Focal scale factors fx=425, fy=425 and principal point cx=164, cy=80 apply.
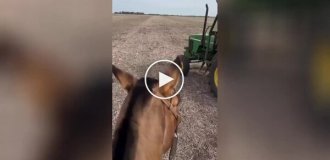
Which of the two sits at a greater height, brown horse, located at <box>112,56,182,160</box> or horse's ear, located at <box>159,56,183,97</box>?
horse's ear, located at <box>159,56,183,97</box>

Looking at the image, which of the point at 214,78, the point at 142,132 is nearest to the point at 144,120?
the point at 142,132

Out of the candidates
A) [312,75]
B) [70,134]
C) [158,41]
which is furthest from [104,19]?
[312,75]

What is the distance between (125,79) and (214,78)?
276 millimetres

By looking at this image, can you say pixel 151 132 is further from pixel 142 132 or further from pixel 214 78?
pixel 214 78

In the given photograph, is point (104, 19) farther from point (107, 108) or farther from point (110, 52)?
point (107, 108)

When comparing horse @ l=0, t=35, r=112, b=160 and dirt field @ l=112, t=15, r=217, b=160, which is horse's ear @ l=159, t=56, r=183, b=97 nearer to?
dirt field @ l=112, t=15, r=217, b=160

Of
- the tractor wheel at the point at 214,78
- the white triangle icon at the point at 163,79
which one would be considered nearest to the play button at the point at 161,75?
the white triangle icon at the point at 163,79

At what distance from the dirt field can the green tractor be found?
0.02 metres

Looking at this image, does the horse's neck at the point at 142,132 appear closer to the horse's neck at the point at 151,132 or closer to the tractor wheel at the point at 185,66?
the horse's neck at the point at 151,132

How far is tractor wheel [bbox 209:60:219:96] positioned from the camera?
1.28 m

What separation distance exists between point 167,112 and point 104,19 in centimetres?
34

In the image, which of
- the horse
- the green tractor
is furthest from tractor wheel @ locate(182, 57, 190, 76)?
the horse

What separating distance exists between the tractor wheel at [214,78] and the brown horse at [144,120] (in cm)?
11

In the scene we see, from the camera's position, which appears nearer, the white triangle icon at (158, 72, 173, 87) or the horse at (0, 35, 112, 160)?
the horse at (0, 35, 112, 160)
